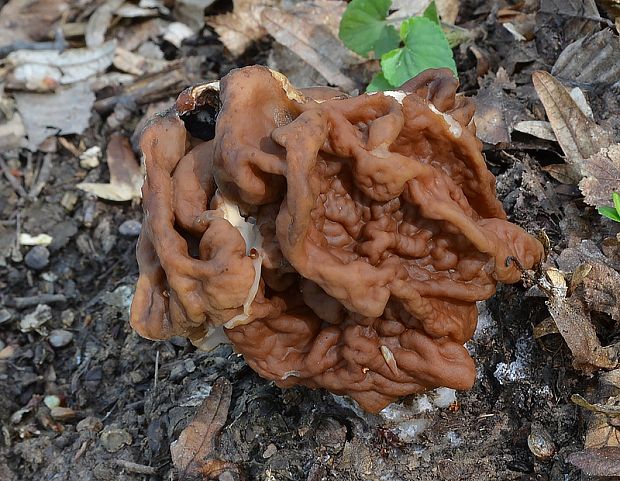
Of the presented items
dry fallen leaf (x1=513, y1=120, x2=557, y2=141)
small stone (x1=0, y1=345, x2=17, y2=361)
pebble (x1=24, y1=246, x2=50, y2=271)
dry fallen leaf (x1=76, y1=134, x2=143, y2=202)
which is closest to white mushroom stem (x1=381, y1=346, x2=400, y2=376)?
dry fallen leaf (x1=513, y1=120, x2=557, y2=141)

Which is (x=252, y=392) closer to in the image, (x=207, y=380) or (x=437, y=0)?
(x=207, y=380)

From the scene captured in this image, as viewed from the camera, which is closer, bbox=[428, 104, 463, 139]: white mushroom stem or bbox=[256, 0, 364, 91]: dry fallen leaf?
bbox=[428, 104, 463, 139]: white mushroom stem

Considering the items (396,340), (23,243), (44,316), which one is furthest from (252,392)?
(23,243)

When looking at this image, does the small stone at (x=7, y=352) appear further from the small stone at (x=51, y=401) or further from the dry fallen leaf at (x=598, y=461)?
the dry fallen leaf at (x=598, y=461)

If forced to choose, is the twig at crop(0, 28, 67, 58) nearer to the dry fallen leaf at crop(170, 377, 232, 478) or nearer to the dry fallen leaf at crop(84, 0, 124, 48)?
the dry fallen leaf at crop(84, 0, 124, 48)

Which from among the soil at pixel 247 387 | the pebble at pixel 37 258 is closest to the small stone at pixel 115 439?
the soil at pixel 247 387
